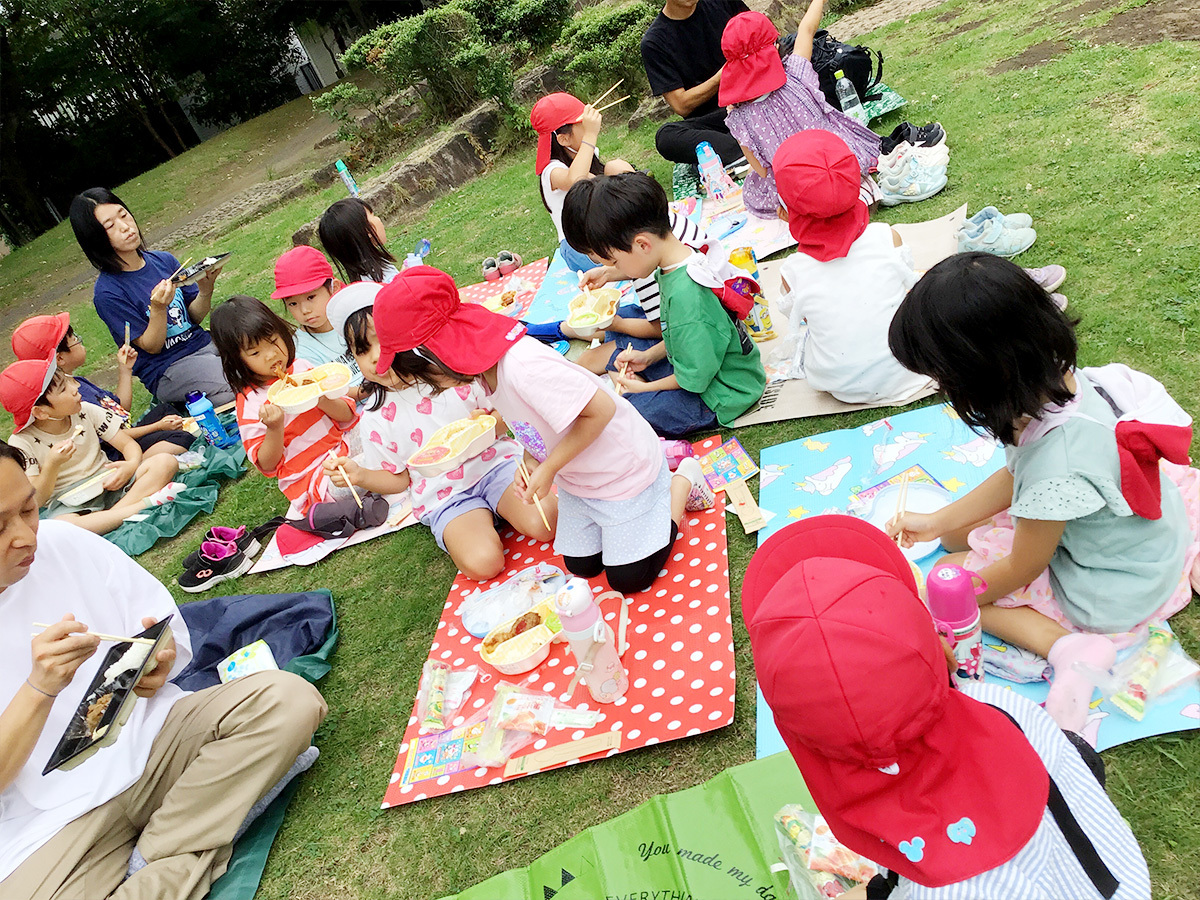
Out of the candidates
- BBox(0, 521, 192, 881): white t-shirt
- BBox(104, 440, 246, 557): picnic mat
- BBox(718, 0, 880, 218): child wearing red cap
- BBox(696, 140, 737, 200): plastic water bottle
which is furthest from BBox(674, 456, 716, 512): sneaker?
BBox(104, 440, 246, 557): picnic mat

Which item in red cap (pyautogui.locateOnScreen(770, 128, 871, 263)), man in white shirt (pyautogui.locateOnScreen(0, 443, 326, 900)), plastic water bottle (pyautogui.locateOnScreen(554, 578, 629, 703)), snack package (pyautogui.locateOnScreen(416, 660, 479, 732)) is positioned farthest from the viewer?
red cap (pyautogui.locateOnScreen(770, 128, 871, 263))

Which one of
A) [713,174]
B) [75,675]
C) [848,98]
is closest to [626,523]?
[75,675]

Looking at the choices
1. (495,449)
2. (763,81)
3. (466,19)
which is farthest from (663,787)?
(466,19)

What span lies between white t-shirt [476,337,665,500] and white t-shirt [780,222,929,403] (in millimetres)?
932

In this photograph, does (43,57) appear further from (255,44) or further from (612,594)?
(612,594)

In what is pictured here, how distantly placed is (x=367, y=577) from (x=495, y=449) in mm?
962

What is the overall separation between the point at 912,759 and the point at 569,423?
169 cm

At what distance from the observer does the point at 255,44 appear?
19.9m

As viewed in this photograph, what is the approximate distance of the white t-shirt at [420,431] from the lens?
3553 millimetres

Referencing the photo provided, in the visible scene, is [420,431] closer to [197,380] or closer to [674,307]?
[674,307]

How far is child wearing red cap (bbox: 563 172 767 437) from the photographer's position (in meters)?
3.26

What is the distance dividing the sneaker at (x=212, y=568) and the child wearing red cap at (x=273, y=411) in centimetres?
50

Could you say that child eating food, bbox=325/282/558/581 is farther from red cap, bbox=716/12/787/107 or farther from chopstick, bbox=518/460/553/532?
red cap, bbox=716/12/787/107

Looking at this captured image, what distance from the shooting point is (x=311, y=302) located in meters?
4.45
